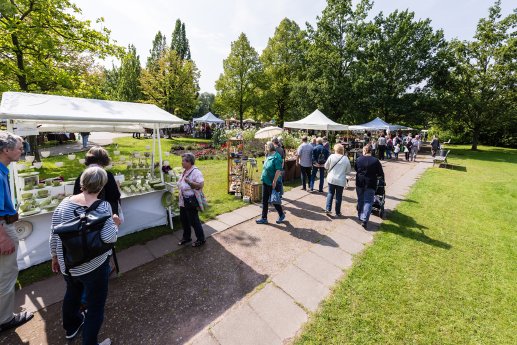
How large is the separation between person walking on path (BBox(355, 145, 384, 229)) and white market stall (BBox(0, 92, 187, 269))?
447 centimetres

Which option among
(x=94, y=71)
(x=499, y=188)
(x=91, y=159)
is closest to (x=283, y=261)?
(x=91, y=159)

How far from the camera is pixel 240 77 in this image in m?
27.3

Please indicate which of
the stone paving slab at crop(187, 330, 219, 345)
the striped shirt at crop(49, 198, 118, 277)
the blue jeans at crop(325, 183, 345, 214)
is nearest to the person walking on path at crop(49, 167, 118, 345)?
the striped shirt at crop(49, 198, 118, 277)

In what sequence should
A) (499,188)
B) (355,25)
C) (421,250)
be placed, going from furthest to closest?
(355,25)
(499,188)
(421,250)

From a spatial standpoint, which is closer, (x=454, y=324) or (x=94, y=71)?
(x=454, y=324)

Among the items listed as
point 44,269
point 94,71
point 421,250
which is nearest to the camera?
point 44,269

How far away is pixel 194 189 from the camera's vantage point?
166 inches

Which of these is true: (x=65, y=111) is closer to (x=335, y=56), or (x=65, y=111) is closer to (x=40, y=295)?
(x=40, y=295)

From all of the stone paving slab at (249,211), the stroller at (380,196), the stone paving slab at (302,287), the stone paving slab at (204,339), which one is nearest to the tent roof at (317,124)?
the stroller at (380,196)

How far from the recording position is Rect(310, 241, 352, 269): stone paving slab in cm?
432

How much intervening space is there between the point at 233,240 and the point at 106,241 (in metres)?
3.04

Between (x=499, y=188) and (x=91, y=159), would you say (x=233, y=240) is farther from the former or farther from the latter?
(x=499, y=188)

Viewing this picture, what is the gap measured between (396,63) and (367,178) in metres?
24.3

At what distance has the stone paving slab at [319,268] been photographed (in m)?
3.85
